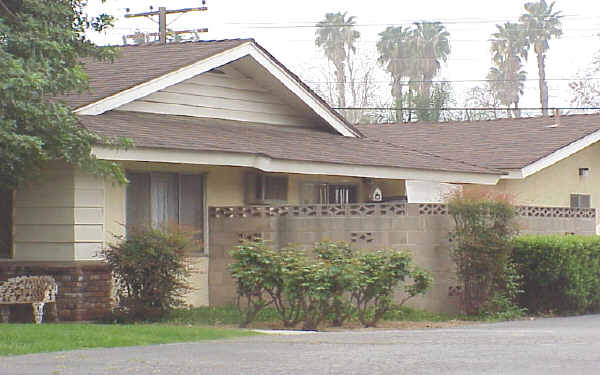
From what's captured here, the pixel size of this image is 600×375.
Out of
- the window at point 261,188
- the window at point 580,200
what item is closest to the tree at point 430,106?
the window at point 580,200

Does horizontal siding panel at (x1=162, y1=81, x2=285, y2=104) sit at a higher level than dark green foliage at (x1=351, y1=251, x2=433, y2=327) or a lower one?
higher

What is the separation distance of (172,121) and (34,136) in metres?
4.97

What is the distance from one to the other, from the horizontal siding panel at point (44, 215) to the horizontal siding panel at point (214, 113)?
8.54 ft

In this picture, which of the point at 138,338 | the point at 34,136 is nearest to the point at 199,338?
the point at 138,338

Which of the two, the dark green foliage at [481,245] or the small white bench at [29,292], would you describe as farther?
the dark green foliage at [481,245]

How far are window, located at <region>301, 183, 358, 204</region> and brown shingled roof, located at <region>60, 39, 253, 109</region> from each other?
123 inches

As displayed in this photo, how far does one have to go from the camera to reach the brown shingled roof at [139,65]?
62.0 ft

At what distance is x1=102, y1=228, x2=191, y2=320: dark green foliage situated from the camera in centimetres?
1686

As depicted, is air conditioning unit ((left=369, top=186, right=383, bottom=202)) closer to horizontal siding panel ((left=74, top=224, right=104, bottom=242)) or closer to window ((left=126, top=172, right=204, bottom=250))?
window ((left=126, top=172, right=204, bottom=250))

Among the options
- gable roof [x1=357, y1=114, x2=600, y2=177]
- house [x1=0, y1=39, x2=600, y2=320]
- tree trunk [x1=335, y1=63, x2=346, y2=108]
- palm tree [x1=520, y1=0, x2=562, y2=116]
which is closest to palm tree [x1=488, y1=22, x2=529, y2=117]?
palm tree [x1=520, y1=0, x2=562, y2=116]

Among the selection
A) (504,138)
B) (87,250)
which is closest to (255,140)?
(87,250)

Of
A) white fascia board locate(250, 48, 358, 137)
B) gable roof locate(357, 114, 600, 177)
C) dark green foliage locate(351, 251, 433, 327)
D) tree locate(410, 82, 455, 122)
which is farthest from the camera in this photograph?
tree locate(410, 82, 455, 122)

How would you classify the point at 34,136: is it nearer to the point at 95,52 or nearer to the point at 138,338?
the point at 95,52

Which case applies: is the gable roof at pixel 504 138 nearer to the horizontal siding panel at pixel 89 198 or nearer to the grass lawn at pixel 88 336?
the horizontal siding panel at pixel 89 198
